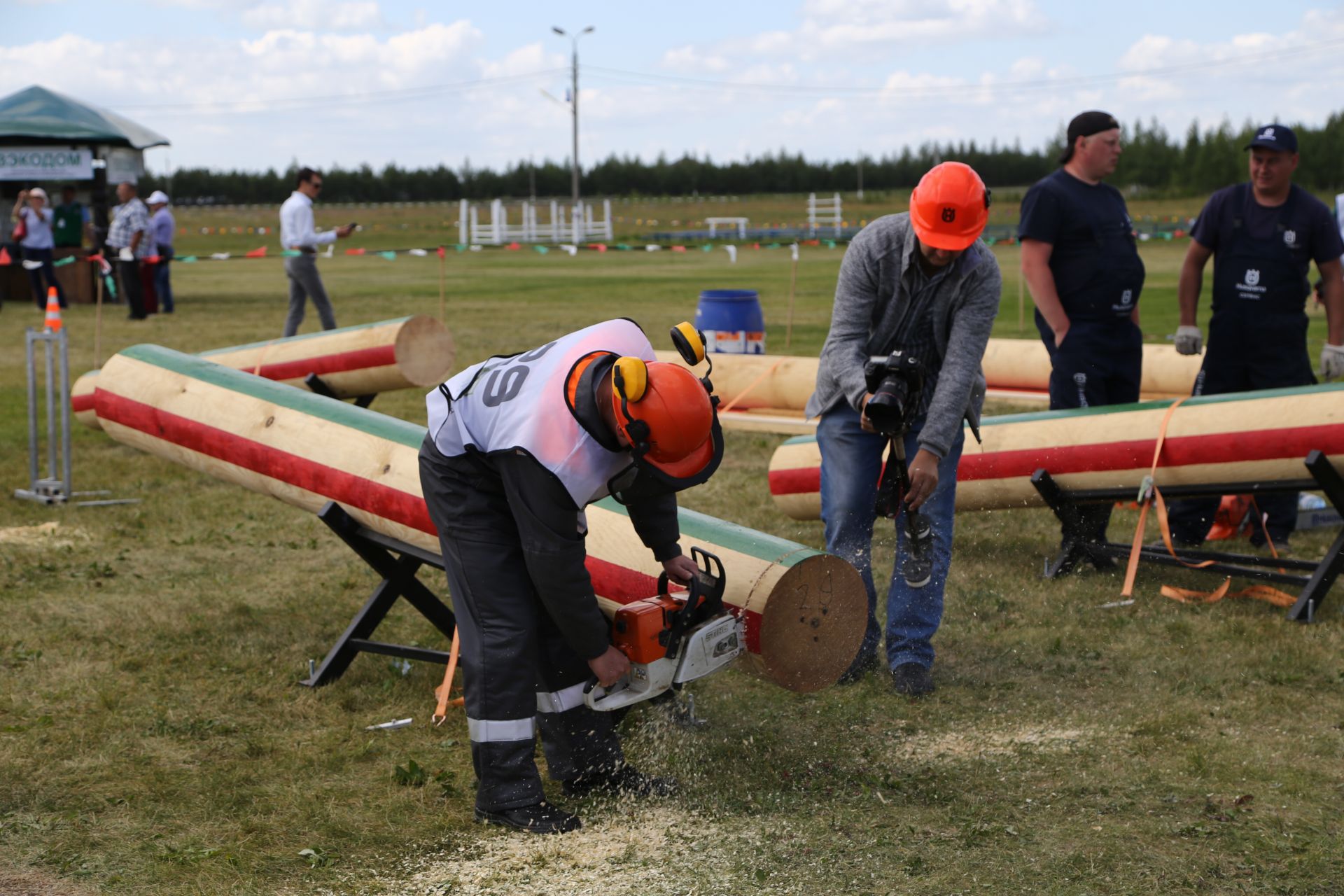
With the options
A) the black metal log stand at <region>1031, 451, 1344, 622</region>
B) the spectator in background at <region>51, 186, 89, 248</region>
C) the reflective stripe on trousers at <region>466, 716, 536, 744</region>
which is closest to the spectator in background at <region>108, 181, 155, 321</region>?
the spectator in background at <region>51, 186, 89, 248</region>

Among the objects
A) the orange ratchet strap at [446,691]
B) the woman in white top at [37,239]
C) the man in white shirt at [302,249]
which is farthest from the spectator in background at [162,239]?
the orange ratchet strap at [446,691]

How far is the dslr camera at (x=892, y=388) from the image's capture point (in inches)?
165

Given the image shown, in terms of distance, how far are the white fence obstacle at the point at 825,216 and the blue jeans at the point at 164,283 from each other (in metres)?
29.7

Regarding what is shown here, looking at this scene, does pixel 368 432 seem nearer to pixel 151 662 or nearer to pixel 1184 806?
pixel 151 662

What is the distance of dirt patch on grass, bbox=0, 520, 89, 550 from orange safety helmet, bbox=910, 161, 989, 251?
5.01m

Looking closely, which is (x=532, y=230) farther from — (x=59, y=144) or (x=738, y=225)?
(x=59, y=144)

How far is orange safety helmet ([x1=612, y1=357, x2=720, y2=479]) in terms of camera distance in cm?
313

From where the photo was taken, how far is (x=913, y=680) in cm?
474

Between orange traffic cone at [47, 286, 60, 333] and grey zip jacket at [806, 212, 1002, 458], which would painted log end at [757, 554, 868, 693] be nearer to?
grey zip jacket at [806, 212, 1002, 458]

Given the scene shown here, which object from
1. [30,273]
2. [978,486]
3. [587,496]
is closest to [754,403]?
[978,486]

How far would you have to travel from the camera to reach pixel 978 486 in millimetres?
6188

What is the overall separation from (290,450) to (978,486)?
10.5ft

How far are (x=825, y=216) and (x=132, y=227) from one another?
40.0m

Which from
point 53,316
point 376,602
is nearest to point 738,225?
point 53,316
